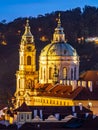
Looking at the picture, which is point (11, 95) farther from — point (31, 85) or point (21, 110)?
point (21, 110)

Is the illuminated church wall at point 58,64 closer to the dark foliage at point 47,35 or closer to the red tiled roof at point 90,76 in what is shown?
the red tiled roof at point 90,76

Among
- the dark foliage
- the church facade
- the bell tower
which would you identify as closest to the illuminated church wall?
the church facade

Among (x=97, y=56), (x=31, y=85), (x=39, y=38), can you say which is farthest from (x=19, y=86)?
(x=39, y=38)

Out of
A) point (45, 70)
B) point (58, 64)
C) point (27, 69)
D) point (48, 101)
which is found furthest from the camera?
point (45, 70)

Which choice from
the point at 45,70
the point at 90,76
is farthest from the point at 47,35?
the point at 90,76

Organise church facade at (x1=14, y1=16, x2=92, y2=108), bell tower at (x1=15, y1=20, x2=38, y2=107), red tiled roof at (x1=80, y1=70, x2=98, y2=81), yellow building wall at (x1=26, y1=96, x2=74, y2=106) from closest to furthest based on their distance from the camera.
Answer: yellow building wall at (x1=26, y1=96, x2=74, y2=106)
red tiled roof at (x1=80, y1=70, x2=98, y2=81)
church facade at (x1=14, y1=16, x2=92, y2=108)
bell tower at (x1=15, y1=20, x2=38, y2=107)

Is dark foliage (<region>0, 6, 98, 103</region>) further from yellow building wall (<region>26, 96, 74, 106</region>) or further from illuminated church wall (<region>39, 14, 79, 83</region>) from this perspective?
yellow building wall (<region>26, 96, 74, 106</region>)

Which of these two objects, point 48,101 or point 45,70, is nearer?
point 48,101

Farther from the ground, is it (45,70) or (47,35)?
(47,35)

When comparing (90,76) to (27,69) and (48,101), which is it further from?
(48,101)

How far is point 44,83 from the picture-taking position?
330ft

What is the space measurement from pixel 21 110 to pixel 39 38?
66.9 metres

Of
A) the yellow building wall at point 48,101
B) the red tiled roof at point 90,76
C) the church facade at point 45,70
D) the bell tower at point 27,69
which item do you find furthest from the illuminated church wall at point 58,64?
the yellow building wall at point 48,101

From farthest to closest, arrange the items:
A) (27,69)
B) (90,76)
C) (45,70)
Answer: (45,70) < (27,69) < (90,76)
